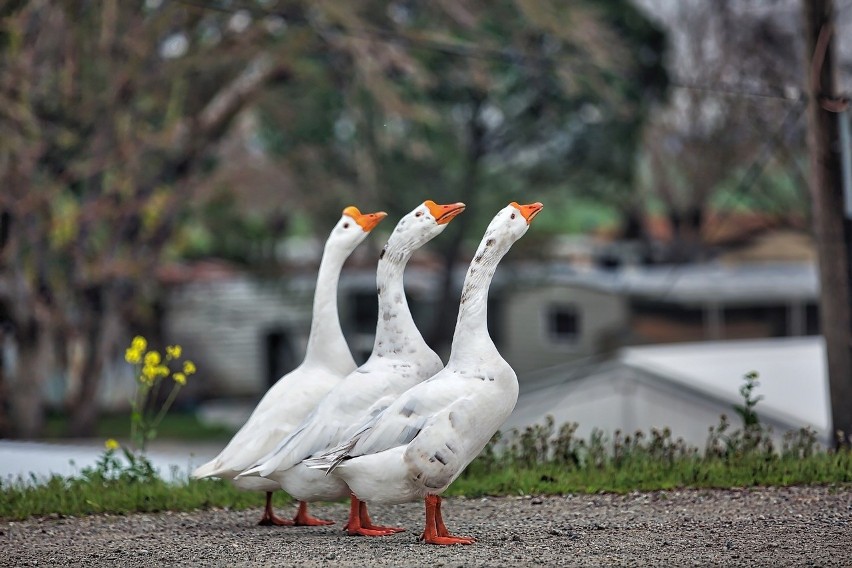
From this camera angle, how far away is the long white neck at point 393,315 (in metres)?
6.68

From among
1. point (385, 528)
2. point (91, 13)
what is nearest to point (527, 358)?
point (91, 13)

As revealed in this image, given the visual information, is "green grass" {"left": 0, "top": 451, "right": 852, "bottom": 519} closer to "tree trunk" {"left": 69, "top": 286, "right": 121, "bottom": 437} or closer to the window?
"tree trunk" {"left": 69, "top": 286, "right": 121, "bottom": 437}

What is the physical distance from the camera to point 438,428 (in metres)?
6.02

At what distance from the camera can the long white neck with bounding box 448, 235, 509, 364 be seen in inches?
248

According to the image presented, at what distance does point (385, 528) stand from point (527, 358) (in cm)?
1948

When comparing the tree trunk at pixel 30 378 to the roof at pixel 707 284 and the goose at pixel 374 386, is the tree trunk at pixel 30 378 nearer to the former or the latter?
the roof at pixel 707 284

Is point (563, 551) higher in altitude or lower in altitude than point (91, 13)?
lower

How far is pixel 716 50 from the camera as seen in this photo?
94.9 feet

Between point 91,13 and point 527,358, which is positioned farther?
point 527,358

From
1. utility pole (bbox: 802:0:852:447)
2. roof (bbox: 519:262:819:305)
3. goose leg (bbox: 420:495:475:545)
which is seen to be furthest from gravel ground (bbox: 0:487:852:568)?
roof (bbox: 519:262:819:305)

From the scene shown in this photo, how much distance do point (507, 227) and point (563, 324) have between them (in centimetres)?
1914

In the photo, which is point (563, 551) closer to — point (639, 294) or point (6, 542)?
point (6, 542)

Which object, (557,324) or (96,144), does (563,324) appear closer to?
(557,324)

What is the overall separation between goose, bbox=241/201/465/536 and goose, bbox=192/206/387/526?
0.22m
